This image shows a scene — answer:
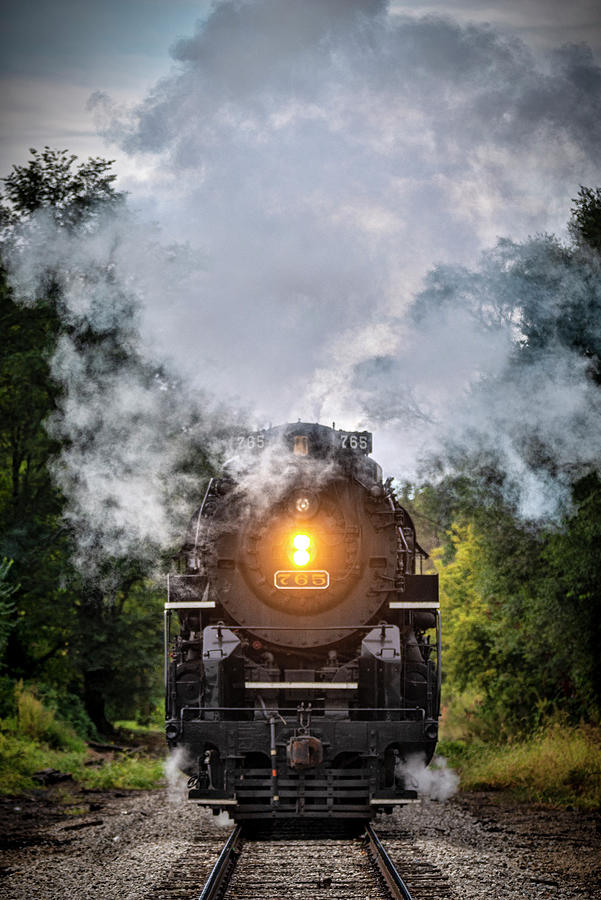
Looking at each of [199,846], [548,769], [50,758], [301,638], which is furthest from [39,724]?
[301,638]

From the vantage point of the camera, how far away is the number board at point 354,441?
10789 mm

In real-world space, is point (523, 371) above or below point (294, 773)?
above

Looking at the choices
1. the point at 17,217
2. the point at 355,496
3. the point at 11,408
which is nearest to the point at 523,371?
the point at 355,496

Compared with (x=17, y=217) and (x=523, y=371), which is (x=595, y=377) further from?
(x=17, y=217)

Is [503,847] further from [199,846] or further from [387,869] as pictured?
[199,846]

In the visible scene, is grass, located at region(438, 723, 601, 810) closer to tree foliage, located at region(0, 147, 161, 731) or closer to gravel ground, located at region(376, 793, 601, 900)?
gravel ground, located at region(376, 793, 601, 900)

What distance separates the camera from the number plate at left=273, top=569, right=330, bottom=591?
10016 mm

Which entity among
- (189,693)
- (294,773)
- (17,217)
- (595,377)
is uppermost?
(17,217)

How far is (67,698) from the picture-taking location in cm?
2472

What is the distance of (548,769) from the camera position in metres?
15.8

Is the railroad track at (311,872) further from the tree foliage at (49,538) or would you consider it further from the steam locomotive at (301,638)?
the tree foliage at (49,538)

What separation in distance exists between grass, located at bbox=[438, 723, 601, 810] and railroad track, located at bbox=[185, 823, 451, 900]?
18.5 ft

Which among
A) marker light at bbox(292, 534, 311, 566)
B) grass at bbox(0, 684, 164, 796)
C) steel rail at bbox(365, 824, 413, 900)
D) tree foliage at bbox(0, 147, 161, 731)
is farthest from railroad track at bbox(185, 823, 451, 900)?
tree foliage at bbox(0, 147, 161, 731)

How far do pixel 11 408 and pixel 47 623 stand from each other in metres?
5.46
